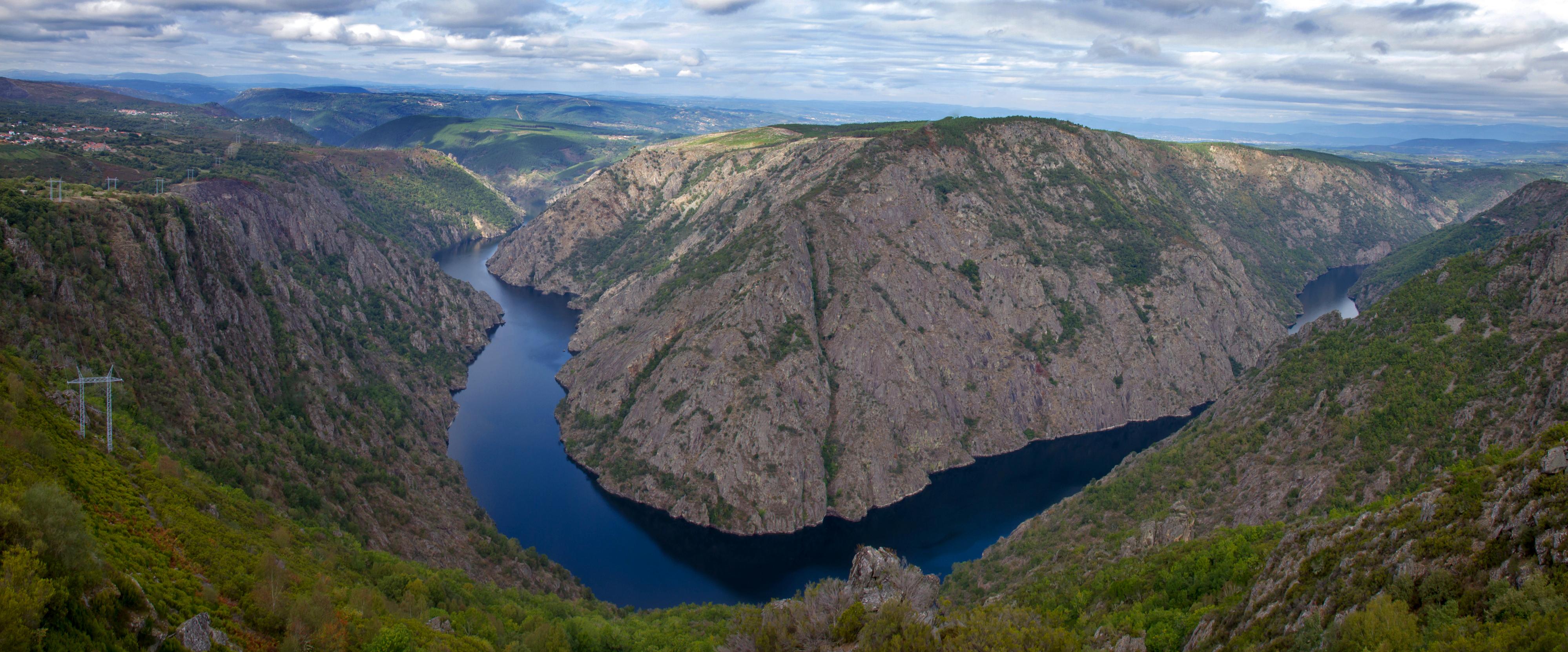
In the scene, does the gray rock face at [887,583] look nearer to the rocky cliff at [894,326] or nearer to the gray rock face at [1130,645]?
the gray rock face at [1130,645]

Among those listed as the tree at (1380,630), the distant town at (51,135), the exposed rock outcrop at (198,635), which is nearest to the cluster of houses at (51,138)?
the distant town at (51,135)

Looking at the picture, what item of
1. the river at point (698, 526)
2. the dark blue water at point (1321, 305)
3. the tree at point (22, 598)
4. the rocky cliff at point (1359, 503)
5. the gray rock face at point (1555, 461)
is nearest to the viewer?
the tree at point (22, 598)

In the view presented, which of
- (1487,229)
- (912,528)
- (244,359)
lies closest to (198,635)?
(244,359)

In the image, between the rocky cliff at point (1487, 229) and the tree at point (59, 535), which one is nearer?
the tree at point (59, 535)

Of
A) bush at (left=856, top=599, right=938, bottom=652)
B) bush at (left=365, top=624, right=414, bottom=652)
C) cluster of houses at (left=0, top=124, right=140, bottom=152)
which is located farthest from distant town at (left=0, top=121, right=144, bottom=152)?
bush at (left=856, top=599, right=938, bottom=652)

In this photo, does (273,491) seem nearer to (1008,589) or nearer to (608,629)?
(608,629)

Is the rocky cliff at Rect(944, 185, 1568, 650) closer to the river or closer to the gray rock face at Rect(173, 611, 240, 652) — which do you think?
the river

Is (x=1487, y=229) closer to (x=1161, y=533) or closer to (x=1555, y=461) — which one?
(x=1161, y=533)
